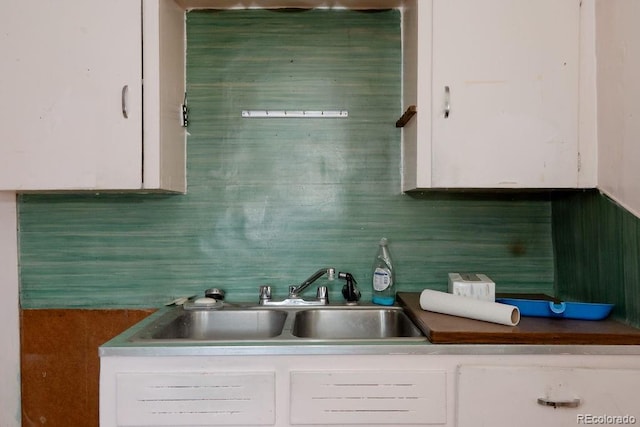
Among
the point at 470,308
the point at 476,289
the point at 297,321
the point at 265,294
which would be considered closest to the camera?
the point at 470,308

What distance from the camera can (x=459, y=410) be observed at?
1182 millimetres

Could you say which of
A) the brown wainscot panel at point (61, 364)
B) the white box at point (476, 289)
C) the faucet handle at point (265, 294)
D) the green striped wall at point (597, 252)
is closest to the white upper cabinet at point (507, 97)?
the green striped wall at point (597, 252)

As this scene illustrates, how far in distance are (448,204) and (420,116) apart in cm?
49

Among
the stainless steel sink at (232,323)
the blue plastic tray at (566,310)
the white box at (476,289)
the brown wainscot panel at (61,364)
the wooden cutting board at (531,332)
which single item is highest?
the white box at (476,289)

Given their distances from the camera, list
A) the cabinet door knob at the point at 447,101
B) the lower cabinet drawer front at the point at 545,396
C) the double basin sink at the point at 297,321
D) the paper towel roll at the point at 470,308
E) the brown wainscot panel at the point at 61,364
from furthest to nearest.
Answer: the brown wainscot panel at the point at 61,364, the double basin sink at the point at 297,321, the cabinet door knob at the point at 447,101, the paper towel roll at the point at 470,308, the lower cabinet drawer front at the point at 545,396

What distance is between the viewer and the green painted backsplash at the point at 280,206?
1.78 m

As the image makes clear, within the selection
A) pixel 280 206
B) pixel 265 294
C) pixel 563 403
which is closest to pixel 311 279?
pixel 265 294

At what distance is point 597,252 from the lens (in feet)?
4.83

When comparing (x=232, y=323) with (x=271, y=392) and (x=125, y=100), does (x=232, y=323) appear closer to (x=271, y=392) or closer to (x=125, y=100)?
(x=271, y=392)

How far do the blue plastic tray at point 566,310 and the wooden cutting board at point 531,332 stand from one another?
0.03 metres

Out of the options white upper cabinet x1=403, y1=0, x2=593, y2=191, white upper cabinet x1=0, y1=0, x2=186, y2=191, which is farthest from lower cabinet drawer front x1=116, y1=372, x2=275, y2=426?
white upper cabinet x1=403, y1=0, x2=593, y2=191

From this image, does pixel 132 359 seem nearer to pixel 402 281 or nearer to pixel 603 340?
pixel 402 281

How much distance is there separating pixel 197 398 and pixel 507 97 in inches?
52.8

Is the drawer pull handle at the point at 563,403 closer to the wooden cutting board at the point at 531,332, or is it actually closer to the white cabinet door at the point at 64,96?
the wooden cutting board at the point at 531,332
